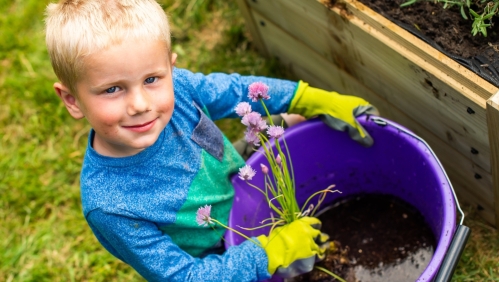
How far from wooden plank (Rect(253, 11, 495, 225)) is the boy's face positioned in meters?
0.72

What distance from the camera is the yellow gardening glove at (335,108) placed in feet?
5.32

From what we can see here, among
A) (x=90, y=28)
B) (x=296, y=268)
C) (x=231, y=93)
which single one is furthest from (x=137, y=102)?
(x=296, y=268)

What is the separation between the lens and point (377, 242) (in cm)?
174

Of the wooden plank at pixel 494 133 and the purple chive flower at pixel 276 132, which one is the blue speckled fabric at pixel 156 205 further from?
the wooden plank at pixel 494 133

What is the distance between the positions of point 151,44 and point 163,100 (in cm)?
12

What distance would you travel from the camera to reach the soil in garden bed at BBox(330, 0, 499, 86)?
1.42 metres

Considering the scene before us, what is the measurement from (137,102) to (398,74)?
2.24 feet

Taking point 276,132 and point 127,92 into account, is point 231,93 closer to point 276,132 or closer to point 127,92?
point 276,132

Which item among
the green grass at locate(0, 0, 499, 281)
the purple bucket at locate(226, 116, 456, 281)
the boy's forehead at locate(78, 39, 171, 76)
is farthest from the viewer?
the green grass at locate(0, 0, 499, 281)

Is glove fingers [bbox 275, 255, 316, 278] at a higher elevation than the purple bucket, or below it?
below

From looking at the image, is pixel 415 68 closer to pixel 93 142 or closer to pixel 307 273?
pixel 307 273

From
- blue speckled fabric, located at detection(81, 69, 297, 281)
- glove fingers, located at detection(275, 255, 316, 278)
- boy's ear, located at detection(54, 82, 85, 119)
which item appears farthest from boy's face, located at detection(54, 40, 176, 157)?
glove fingers, located at detection(275, 255, 316, 278)

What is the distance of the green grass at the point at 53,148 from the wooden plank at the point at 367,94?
0.28ft

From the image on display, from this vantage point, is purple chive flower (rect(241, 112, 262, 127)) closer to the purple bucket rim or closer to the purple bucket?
the purple bucket
